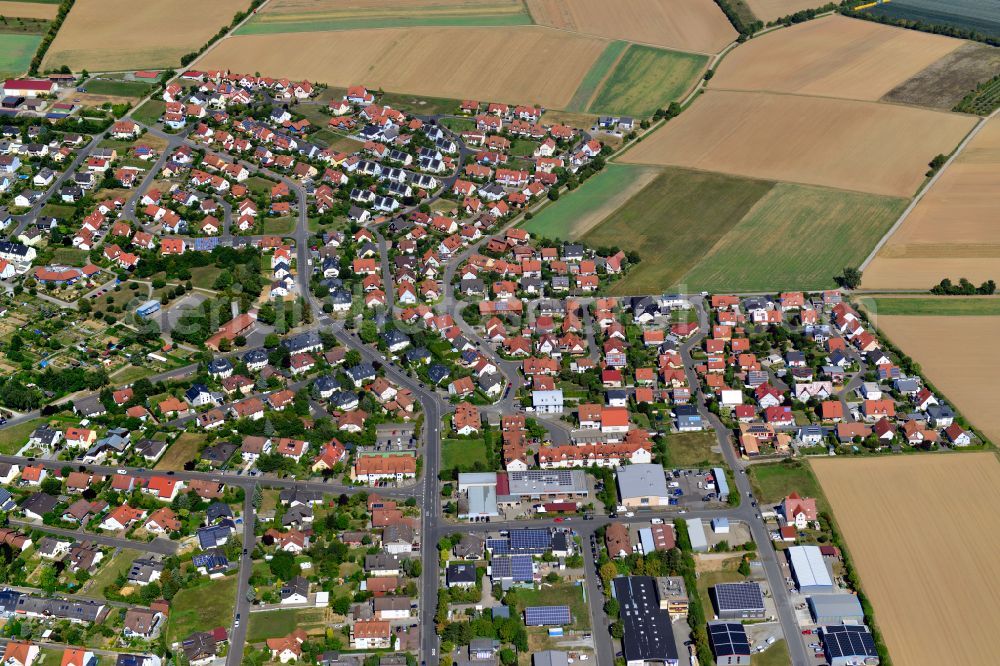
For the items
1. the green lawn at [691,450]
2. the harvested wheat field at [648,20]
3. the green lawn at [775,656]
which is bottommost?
the green lawn at [775,656]

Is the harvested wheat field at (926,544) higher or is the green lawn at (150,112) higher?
the green lawn at (150,112)

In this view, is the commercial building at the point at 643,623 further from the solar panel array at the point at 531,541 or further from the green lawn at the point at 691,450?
the green lawn at the point at 691,450

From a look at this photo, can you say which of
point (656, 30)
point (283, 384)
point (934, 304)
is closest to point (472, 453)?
point (283, 384)

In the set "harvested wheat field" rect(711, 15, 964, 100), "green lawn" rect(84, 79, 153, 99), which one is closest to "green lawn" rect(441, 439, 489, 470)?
"harvested wheat field" rect(711, 15, 964, 100)

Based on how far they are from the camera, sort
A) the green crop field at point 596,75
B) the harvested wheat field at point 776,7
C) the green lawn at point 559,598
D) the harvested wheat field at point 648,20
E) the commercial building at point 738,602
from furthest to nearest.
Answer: the harvested wheat field at point 776,7, the harvested wheat field at point 648,20, the green crop field at point 596,75, the green lawn at point 559,598, the commercial building at point 738,602

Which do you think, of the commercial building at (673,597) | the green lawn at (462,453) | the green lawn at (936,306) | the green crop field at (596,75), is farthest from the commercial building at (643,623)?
the green crop field at (596,75)
